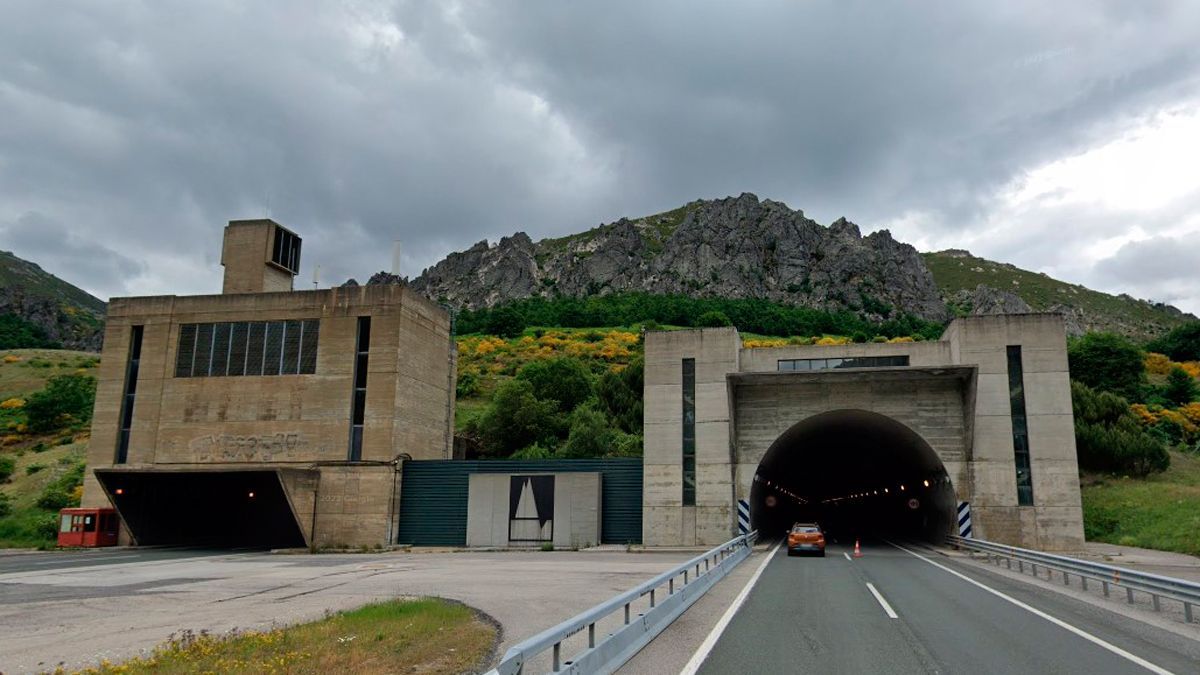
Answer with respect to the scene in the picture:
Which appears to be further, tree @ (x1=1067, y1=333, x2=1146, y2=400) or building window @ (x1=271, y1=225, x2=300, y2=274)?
tree @ (x1=1067, y1=333, x2=1146, y2=400)

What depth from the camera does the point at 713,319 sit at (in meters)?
143

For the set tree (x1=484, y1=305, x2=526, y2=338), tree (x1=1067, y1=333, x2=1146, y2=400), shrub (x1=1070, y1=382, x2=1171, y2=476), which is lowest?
shrub (x1=1070, y1=382, x2=1171, y2=476)

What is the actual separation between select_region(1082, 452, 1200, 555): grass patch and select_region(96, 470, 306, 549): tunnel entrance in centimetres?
4305

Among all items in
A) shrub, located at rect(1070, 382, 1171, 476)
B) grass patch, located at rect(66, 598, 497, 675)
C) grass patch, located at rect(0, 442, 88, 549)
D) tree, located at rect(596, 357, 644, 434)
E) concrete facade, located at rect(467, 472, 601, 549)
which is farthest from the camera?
tree, located at rect(596, 357, 644, 434)

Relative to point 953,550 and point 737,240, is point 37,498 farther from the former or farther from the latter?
point 737,240

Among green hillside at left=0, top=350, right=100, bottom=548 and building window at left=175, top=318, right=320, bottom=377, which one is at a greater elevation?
building window at left=175, top=318, right=320, bottom=377

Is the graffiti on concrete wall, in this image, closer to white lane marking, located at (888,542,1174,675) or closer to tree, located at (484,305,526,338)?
white lane marking, located at (888,542,1174,675)

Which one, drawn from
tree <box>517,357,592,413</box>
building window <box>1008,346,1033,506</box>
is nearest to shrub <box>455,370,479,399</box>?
tree <box>517,357,592,413</box>

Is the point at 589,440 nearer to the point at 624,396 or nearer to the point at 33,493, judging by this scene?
the point at 624,396

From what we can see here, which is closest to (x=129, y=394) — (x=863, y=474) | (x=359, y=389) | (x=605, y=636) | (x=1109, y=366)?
(x=359, y=389)

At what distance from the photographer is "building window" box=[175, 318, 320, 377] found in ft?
145

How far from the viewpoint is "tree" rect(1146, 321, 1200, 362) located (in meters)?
113

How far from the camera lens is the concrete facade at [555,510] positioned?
3953cm

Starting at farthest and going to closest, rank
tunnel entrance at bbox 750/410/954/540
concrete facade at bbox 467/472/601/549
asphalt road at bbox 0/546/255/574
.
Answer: tunnel entrance at bbox 750/410/954/540
concrete facade at bbox 467/472/601/549
asphalt road at bbox 0/546/255/574
